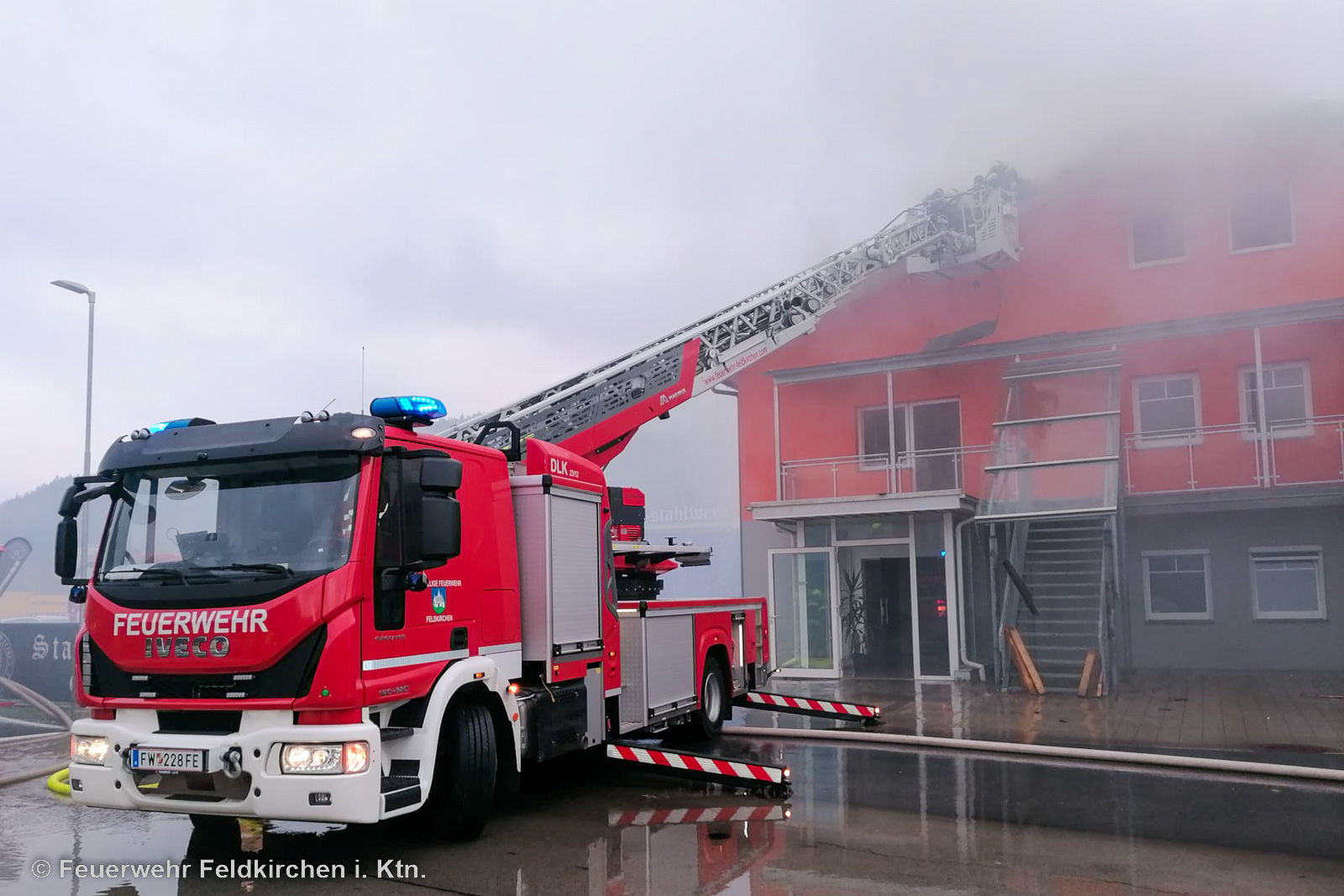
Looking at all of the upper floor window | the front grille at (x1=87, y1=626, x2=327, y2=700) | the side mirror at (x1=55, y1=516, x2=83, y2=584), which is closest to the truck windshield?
the side mirror at (x1=55, y1=516, x2=83, y2=584)

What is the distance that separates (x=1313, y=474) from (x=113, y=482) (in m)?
15.6

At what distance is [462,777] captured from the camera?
21.5ft

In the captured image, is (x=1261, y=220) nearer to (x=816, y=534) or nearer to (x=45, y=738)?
(x=816, y=534)

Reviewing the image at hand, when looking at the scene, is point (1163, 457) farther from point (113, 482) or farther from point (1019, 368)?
point (113, 482)

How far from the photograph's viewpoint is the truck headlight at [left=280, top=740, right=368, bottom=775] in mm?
5629

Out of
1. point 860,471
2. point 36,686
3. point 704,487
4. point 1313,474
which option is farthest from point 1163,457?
point 36,686

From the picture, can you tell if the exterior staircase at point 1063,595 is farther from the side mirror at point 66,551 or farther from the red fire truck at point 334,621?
A: the side mirror at point 66,551

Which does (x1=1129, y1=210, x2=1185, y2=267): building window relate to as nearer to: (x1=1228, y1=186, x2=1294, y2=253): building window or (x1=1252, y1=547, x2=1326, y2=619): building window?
(x1=1228, y1=186, x2=1294, y2=253): building window

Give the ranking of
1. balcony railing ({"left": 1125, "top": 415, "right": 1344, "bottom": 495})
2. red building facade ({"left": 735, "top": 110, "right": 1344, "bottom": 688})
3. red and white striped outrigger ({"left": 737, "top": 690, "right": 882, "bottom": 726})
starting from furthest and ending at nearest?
red building facade ({"left": 735, "top": 110, "right": 1344, "bottom": 688}) → balcony railing ({"left": 1125, "top": 415, "right": 1344, "bottom": 495}) → red and white striped outrigger ({"left": 737, "top": 690, "right": 882, "bottom": 726})

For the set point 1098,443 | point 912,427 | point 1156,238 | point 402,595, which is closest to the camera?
point 402,595

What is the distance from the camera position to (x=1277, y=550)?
16750mm

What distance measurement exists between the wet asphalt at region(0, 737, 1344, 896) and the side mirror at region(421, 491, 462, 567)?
5.87 ft

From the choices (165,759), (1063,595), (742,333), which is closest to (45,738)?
(165,759)

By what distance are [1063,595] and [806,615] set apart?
404cm
